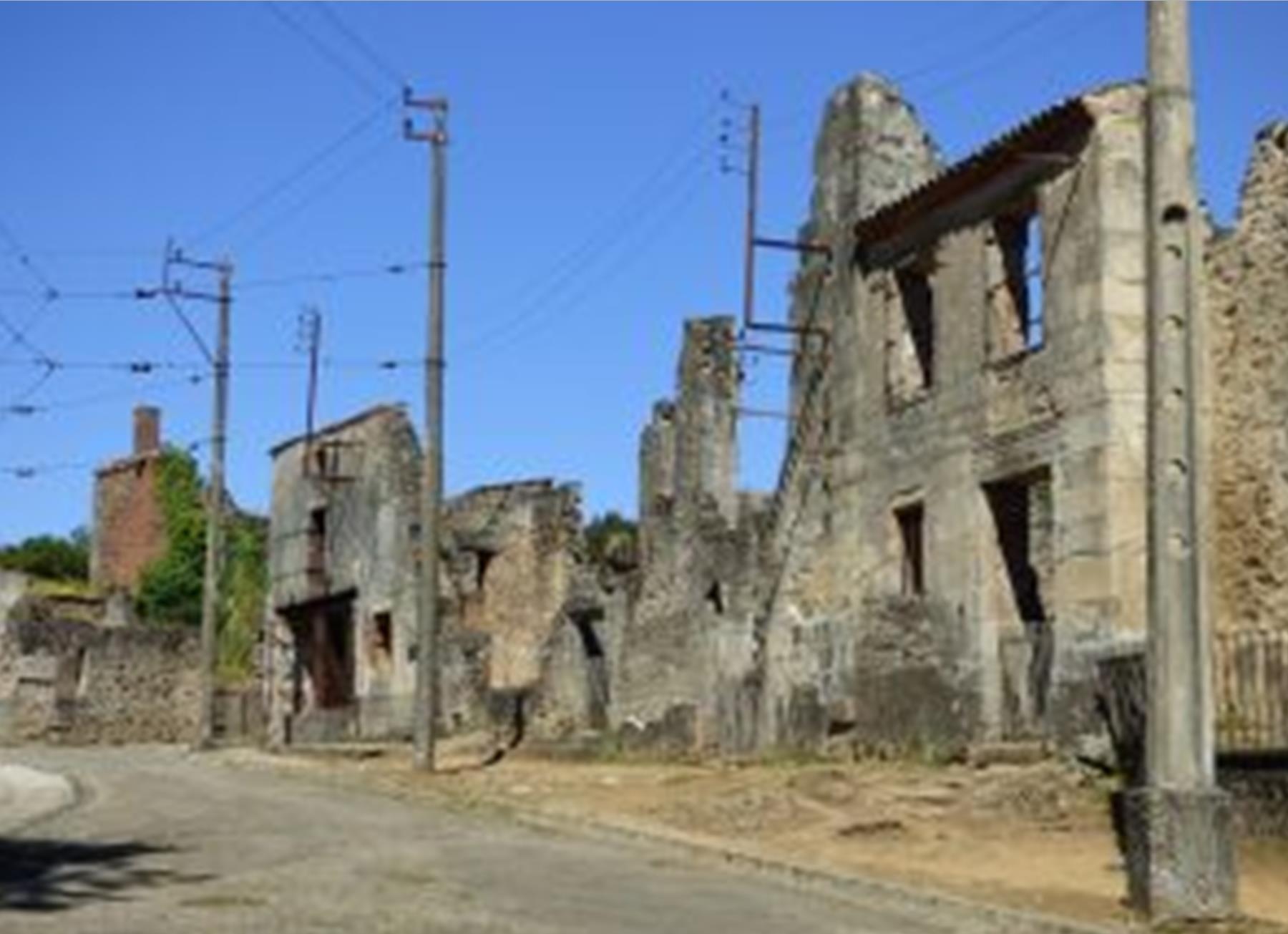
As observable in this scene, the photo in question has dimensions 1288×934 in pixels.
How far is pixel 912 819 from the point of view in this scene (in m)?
19.3

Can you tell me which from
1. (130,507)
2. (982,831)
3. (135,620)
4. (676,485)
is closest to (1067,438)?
(982,831)

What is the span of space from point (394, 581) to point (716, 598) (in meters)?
14.0

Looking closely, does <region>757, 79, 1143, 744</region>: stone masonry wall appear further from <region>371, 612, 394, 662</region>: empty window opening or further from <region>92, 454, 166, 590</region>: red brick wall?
<region>92, 454, 166, 590</region>: red brick wall

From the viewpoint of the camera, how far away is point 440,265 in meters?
31.0

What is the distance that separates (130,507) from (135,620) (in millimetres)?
9052

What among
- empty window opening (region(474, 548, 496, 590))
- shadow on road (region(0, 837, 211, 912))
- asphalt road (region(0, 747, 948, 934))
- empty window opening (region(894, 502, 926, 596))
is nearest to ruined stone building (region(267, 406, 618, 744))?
empty window opening (region(474, 548, 496, 590))

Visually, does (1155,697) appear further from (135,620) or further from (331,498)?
(135,620)

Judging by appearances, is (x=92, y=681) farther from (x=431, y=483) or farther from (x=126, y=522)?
(x=431, y=483)

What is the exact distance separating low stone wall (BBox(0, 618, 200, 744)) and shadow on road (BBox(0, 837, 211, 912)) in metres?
36.5

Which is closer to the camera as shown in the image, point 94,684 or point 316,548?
point 316,548

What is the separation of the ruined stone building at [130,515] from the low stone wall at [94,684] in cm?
967

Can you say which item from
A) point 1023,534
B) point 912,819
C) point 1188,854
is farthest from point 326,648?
point 1188,854

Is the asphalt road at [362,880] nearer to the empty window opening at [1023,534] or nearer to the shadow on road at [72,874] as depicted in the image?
the shadow on road at [72,874]

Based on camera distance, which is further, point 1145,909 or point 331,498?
point 331,498
